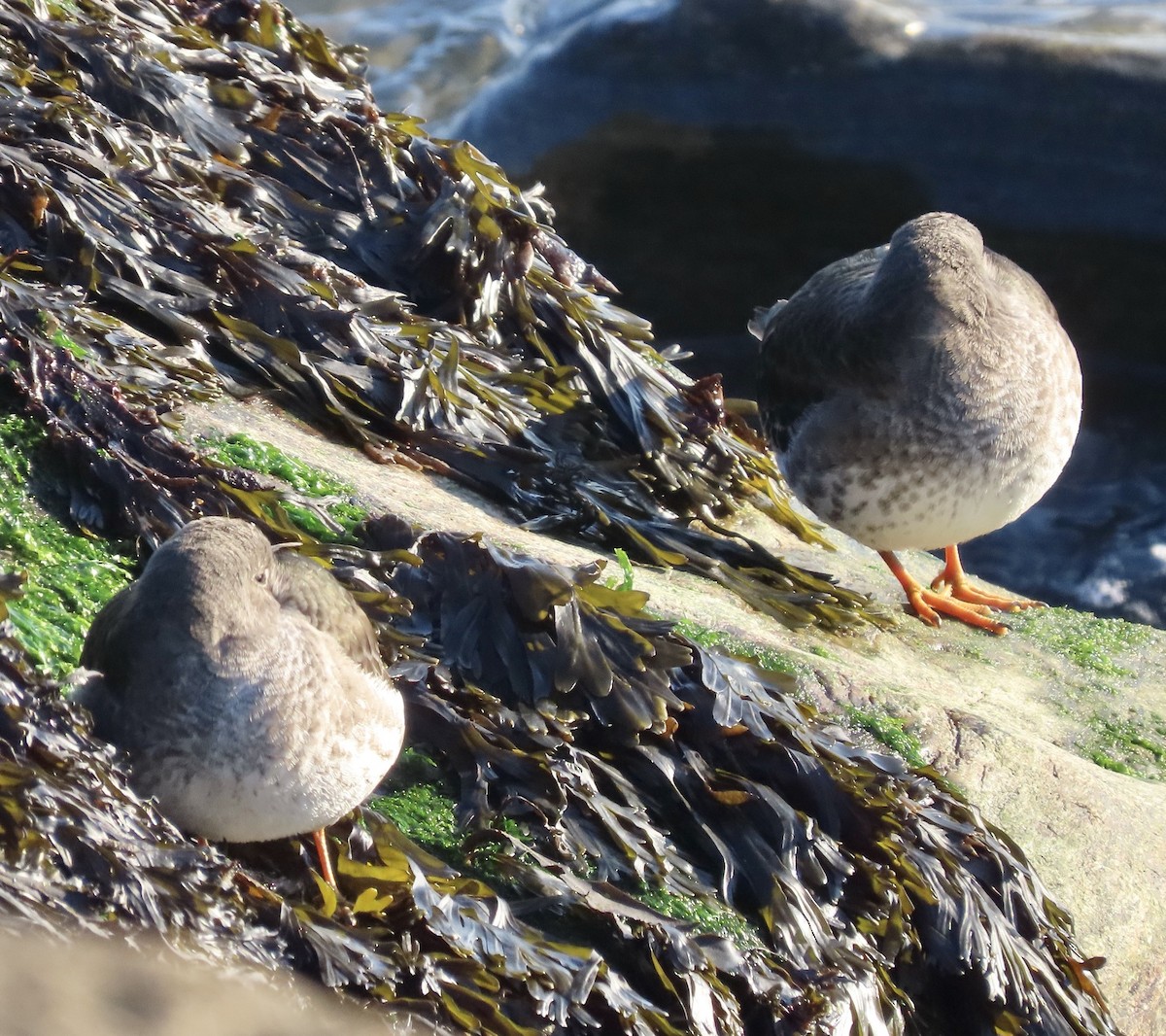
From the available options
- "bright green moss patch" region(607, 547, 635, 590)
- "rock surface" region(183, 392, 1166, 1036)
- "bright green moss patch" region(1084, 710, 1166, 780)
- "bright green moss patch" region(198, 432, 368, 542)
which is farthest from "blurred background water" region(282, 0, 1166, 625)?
"bright green moss patch" region(198, 432, 368, 542)

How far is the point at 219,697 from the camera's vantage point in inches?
107

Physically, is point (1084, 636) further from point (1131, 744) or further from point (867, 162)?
point (867, 162)

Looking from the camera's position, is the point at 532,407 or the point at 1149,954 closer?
the point at 1149,954

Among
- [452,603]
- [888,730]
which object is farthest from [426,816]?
[888,730]

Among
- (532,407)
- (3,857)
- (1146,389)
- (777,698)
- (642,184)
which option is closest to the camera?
(3,857)

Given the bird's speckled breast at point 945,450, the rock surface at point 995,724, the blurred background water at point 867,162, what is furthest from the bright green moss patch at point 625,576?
→ the blurred background water at point 867,162

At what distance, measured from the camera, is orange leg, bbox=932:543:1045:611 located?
5699mm

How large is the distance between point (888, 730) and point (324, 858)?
184cm

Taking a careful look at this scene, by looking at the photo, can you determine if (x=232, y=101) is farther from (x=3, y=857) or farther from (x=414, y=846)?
(x=3, y=857)

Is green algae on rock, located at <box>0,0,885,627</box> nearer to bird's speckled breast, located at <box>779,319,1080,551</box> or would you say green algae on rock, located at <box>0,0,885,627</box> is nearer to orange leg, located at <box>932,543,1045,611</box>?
bird's speckled breast, located at <box>779,319,1080,551</box>

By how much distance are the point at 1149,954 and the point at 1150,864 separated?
256 mm

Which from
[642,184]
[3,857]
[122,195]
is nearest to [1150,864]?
[3,857]

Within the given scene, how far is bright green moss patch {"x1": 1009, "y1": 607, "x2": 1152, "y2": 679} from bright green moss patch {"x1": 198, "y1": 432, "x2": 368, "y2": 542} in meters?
2.82

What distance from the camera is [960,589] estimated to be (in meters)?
5.75
